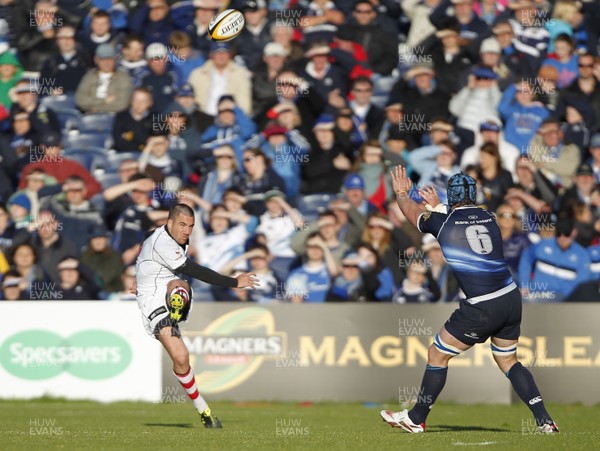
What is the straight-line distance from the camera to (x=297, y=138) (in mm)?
18531

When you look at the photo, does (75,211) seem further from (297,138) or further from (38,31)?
(38,31)

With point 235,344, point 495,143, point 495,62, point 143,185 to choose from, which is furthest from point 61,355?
point 495,62

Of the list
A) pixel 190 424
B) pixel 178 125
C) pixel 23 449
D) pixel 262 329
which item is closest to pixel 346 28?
pixel 178 125

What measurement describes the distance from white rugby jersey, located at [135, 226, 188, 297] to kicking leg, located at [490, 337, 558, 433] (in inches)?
129

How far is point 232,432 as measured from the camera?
10906mm

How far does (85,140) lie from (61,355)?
4.42 meters

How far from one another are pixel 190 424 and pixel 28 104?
862cm

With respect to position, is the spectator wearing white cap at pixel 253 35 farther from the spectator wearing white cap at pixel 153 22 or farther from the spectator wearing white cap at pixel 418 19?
the spectator wearing white cap at pixel 418 19

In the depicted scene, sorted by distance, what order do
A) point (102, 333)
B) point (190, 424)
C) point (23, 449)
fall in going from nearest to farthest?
point (23, 449) < point (190, 424) < point (102, 333)

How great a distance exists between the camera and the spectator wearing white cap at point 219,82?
19234mm

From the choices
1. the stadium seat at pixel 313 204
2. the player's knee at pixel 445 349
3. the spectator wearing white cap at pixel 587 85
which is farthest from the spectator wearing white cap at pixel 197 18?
the player's knee at pixel 445 349

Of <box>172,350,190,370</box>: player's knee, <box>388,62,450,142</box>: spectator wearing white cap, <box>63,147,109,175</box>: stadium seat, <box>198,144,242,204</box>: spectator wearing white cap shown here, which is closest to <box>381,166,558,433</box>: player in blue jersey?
<box>172,350,190,370</box>: player's knee

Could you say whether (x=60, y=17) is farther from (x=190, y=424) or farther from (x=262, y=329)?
(x=190, y=424)

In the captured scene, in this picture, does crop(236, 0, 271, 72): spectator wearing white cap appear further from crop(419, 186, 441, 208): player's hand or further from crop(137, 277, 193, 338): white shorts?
crop(419, 186, 441, 208): player's hand
